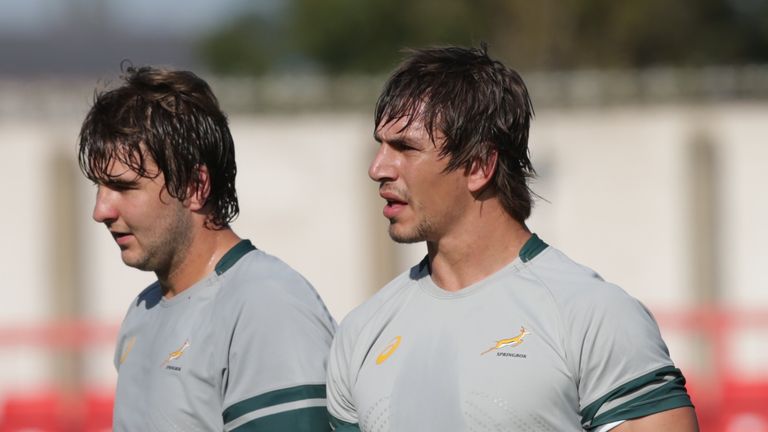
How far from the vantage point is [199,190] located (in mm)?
3492

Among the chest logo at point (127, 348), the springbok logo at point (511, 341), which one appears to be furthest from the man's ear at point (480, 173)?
the chest logo at point (127, 348)

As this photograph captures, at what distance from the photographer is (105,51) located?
2308 inches

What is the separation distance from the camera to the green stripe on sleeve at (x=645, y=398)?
270 centimetres

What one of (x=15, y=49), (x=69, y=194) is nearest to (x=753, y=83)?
(x=69, y=194)

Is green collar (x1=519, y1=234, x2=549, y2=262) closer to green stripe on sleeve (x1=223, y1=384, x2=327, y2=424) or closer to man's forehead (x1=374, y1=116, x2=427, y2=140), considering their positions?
man's forehead (x1=374, y1=116, x2=427, y2=140)

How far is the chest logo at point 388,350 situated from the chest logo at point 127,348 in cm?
91

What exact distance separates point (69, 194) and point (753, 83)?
8687 millimetres

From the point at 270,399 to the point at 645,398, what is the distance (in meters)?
0.93

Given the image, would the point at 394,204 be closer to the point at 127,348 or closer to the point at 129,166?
the point at 129,166

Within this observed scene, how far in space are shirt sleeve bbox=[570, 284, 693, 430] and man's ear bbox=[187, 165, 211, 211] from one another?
1.19m

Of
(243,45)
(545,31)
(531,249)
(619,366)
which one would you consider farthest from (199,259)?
(243,45)

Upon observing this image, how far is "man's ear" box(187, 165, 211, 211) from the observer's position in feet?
11.4

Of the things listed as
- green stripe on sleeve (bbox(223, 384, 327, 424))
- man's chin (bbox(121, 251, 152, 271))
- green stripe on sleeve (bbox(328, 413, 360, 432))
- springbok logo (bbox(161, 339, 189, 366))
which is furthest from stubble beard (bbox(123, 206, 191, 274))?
green stripe on sleeve (bbox(328, 413, 360, 432))

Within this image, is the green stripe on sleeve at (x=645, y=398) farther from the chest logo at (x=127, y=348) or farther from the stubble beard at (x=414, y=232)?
the chest logo at (x=127, y=348)
